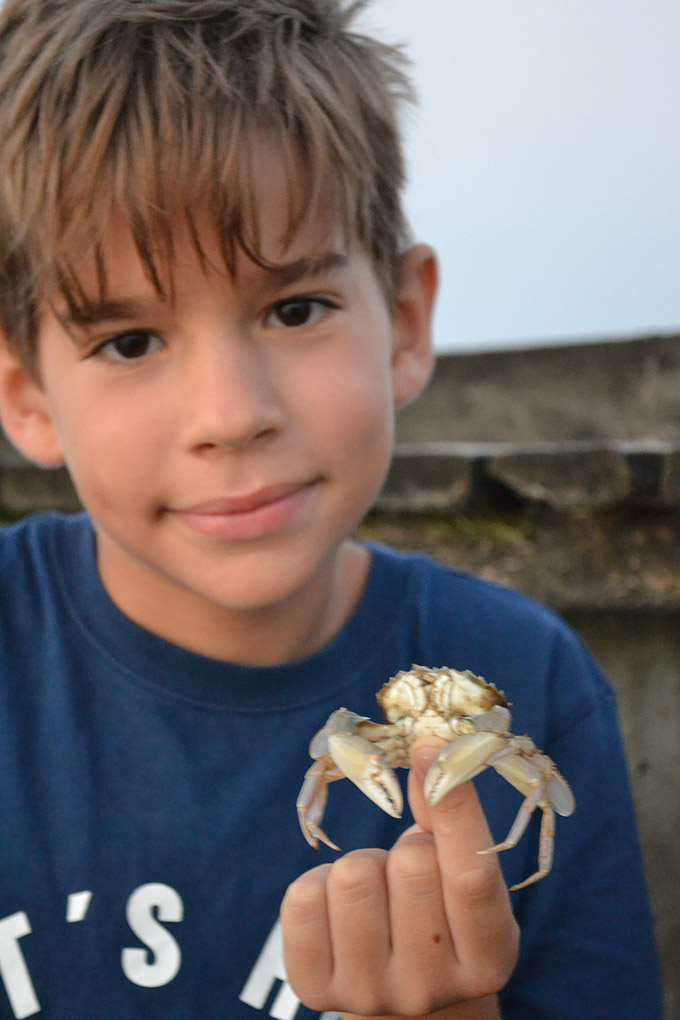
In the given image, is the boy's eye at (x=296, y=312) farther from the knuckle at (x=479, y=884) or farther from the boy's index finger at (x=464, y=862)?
the knuckle at (x=479, y=884)

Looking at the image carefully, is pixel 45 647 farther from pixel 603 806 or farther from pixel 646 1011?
pixel 646 1011

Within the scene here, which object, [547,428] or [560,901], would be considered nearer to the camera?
[560,901]

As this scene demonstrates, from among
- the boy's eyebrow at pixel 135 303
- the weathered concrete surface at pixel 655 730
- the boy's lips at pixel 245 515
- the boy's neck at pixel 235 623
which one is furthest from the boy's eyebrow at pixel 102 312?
the weathered concrete surface at pixel 655 730

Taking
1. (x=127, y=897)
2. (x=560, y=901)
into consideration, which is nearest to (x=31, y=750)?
(x=127, y=897)

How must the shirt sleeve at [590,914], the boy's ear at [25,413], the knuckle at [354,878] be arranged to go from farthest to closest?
the boy's ear at [25,413], the shirt sleeve at [590,914], the knuckle at [354,878]

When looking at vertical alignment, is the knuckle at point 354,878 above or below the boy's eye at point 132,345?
below
